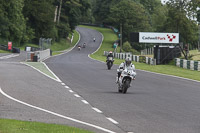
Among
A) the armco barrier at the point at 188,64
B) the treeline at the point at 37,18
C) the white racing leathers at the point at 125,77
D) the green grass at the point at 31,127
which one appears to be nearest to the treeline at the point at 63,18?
the treeline at the point at 37,18

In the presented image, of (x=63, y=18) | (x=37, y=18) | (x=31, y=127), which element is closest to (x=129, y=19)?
(x=63, y=18)

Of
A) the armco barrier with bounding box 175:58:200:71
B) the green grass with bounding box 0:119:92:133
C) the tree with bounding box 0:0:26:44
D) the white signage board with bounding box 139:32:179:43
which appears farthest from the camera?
the tree with bounding box 0:0:26:44

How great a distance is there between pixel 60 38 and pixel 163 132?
10867 cm

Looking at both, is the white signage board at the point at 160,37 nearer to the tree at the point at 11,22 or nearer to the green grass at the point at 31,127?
the tree at the point at 11,22

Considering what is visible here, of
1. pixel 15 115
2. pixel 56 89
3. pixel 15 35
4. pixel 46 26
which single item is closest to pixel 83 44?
pixel 46 26

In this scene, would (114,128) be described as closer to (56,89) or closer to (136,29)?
(56,89)

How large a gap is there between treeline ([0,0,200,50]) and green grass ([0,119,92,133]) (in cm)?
6674

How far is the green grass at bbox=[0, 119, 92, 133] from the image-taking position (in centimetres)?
917

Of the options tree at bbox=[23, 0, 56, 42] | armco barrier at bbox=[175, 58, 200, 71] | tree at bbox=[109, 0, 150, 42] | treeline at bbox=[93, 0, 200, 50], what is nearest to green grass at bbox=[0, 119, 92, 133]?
armco barrier at bbox=[175, 58, 200, 71]

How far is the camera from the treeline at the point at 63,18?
90.7 m

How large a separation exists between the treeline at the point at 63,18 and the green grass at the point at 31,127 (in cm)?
6674

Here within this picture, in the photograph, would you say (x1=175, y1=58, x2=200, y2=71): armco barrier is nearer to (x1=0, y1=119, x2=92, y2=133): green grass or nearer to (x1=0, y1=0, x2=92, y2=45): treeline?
(x1=0, y1=119, x2=92, y2=133): green grass

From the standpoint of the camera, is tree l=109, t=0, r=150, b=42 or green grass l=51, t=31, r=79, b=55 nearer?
green grass l=51, t=31, r=79, b=55

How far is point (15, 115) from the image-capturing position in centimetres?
1158
